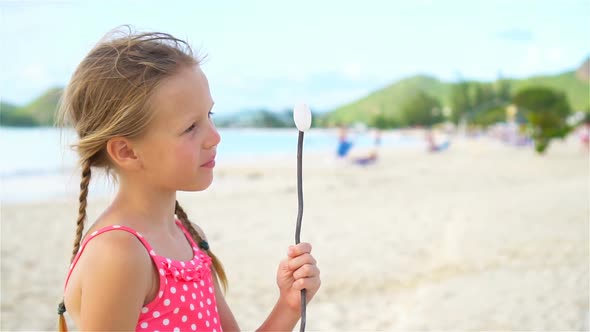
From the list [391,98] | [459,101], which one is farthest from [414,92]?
[459,101]

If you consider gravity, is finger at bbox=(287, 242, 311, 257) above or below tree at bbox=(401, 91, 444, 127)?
below

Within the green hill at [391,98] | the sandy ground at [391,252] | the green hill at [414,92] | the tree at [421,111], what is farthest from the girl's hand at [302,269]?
the green hill at [391,98]

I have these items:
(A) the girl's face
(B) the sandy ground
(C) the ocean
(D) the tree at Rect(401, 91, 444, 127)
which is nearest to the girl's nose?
(A) the girl's face

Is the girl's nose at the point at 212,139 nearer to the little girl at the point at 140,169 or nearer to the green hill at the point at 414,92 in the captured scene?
the little girl at the point at 140,169

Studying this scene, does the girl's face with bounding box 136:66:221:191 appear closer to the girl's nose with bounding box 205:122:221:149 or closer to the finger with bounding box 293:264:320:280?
the girl's nose with bounding box 205:122:221:149

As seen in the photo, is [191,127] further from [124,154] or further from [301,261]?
[301,261]

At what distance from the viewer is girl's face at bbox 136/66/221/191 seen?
97 cm

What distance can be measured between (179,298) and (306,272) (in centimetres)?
22

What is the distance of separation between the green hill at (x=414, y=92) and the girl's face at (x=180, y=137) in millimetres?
24906

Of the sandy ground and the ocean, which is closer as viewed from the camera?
the ocean

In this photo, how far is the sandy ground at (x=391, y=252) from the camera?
3.38m

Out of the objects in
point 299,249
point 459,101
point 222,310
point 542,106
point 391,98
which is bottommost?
point 222,310

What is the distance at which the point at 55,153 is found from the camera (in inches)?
49.9

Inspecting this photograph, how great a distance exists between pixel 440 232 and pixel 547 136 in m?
10.7
